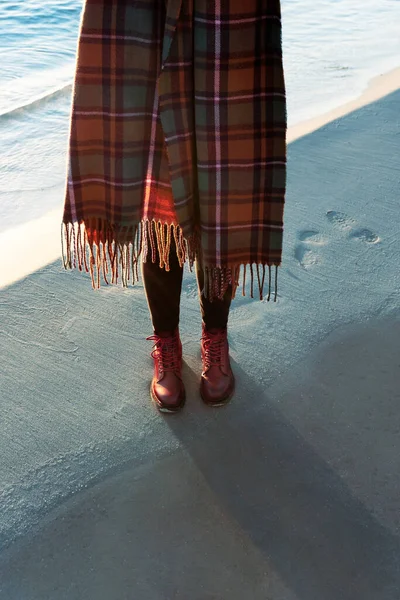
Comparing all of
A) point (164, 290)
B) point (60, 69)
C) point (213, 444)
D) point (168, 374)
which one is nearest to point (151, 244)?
point (164, 290)

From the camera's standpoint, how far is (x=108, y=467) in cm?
145

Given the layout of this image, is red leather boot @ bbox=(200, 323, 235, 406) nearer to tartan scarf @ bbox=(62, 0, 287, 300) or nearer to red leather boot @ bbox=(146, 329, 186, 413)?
red leather boot @ bbox=(146, 329, 186, 413)

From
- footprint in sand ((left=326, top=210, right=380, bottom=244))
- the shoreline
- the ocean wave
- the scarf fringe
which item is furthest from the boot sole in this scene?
the ocean wave

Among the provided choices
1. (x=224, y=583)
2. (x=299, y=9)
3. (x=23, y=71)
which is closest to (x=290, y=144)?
(x=224, y=583)

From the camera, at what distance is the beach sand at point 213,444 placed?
1.25 metres

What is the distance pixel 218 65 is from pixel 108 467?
2.94 ft

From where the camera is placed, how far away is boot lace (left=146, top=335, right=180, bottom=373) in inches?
65.6

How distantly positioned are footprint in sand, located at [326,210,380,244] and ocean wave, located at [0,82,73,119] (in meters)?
2.28

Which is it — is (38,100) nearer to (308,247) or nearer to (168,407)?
(308,247)

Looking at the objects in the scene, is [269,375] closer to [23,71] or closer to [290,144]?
[290,144]

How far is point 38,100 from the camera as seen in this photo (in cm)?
396

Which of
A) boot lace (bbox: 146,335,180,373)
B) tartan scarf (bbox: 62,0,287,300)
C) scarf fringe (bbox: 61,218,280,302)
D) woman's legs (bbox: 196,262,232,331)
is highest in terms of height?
tartan scarf (bbox: 62,0,287,300)

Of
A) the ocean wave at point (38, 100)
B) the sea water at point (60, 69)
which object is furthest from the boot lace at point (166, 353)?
the ocean wave at point (38, 100)

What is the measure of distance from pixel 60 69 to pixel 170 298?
3.49 metres
